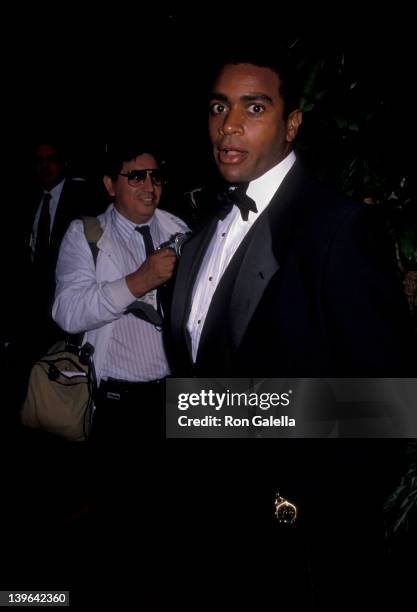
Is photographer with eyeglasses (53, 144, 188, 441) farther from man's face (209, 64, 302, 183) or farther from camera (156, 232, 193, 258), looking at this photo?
man's face (209, 64, 302, 183)

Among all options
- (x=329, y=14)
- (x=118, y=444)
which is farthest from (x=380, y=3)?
(x=118, y=444)

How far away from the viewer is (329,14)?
2.16m

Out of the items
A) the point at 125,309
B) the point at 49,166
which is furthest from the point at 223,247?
the point at 49,166

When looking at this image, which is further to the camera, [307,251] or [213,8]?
[213,8]

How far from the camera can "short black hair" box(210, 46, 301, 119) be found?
1657mm

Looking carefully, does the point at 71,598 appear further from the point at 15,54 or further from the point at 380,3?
the point at 15,54

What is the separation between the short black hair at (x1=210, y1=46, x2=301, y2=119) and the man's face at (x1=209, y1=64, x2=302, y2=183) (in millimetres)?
17

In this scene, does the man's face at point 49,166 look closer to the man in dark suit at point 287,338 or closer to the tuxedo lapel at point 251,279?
the man in dark suit at point 287,338

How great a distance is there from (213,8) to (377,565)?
2.69 metres

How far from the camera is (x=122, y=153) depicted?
8.98 feet

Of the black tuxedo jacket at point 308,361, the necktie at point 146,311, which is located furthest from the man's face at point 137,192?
the black tuxedo jacket at point 308,361

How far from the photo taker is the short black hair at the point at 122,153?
2717mm

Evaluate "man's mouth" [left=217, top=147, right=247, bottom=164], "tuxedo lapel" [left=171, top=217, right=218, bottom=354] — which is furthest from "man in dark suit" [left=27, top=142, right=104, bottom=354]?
"man's mouth" [left=217, top=147, right=247, bottom=164]

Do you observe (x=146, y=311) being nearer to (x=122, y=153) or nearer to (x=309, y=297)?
(x=122, y=153)
